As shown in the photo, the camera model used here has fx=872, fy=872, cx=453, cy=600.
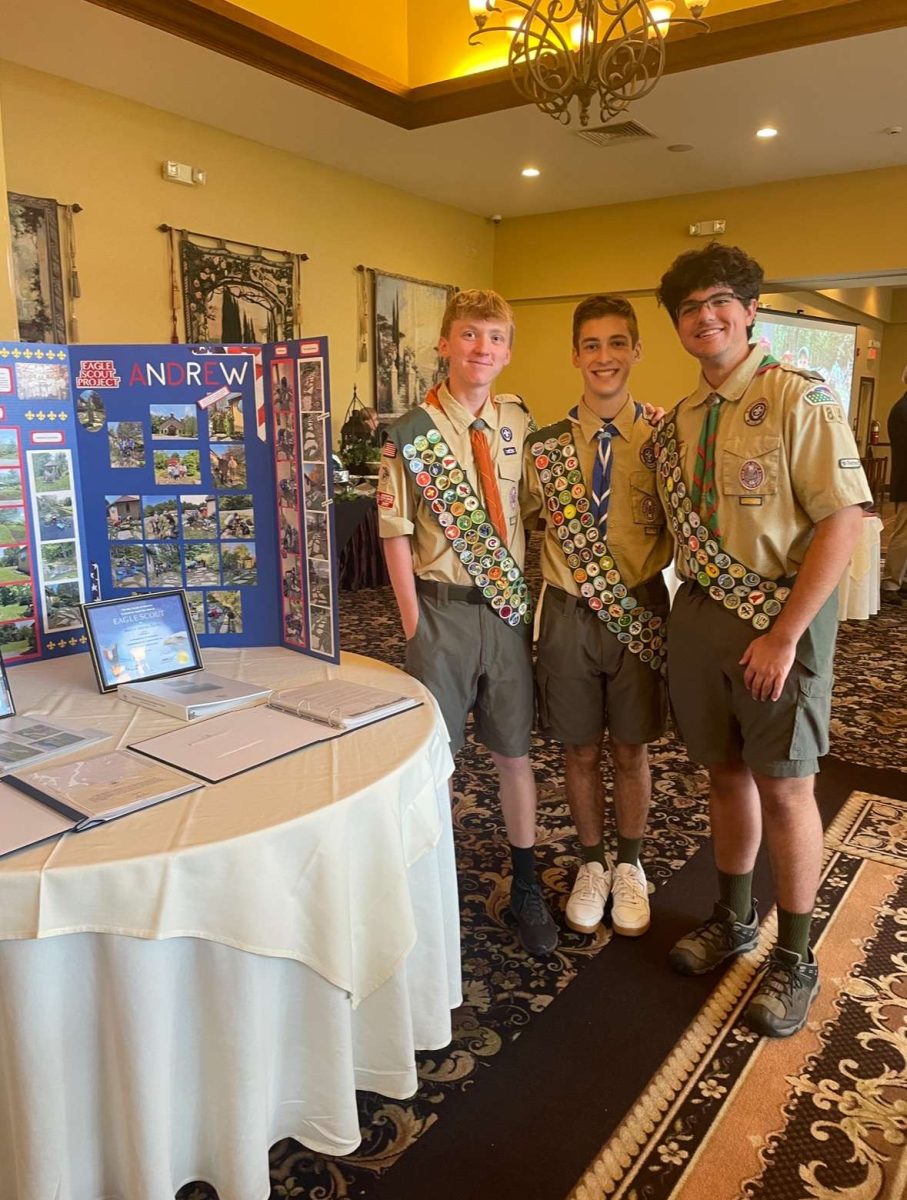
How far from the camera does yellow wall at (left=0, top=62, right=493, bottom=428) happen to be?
5180 millimetres

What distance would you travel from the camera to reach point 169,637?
179cm

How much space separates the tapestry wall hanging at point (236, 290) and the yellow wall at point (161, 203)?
12cm

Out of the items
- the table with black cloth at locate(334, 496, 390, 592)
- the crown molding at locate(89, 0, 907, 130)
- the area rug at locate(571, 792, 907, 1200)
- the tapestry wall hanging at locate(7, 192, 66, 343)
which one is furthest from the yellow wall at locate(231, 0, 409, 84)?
the area rug at locate(571, 792, 907, 1200)

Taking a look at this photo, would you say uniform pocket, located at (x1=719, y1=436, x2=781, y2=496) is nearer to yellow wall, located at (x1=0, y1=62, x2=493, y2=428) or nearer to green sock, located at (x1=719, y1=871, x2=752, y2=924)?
green sock, located at (x1=719, y1=871, x2=752, y2=924)

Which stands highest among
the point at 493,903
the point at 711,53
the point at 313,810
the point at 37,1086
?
the point at 711,53

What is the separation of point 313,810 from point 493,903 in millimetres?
1308

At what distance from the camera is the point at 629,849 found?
2.27m

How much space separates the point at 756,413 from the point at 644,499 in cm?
34

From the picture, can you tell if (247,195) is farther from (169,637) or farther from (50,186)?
(169,637)

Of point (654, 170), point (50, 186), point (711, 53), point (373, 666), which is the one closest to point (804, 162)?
point (654, 170)

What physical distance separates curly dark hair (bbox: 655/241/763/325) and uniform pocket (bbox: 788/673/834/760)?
81 cm

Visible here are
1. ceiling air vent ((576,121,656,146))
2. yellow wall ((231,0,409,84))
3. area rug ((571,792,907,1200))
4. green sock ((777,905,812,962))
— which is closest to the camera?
area rug ((571,792,907,1200))

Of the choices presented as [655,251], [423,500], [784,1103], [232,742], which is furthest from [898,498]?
[232,742]

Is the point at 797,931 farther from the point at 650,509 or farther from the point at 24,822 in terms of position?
the point at 24,822
